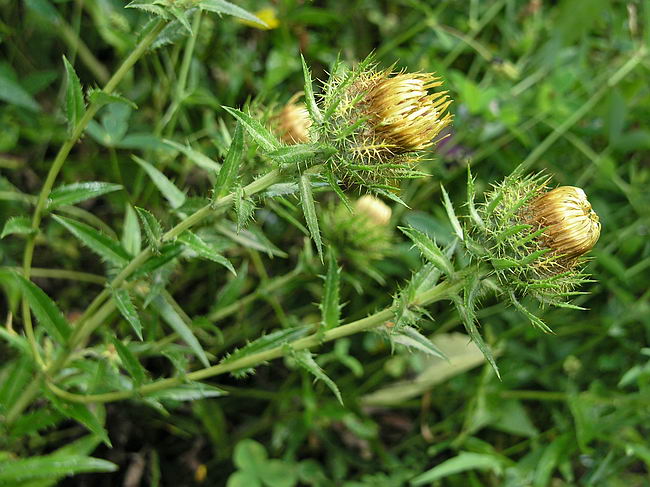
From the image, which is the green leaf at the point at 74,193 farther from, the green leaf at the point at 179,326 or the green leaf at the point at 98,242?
the green leaf at the point at 179,326

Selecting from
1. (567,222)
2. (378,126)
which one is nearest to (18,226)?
(378,126)

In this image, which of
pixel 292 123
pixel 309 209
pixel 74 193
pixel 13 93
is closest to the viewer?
pixel 309 209

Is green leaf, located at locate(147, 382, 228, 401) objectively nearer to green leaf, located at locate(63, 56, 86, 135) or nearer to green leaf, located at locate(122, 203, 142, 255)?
green leaf, located at locate(122, 203, 142, 255)

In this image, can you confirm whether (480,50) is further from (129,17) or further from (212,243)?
(212,243)

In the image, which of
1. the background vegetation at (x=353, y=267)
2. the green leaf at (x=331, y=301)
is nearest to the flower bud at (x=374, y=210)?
the background vegetation at (x=353, y=267)

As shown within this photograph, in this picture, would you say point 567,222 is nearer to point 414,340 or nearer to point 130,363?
point 414,340
